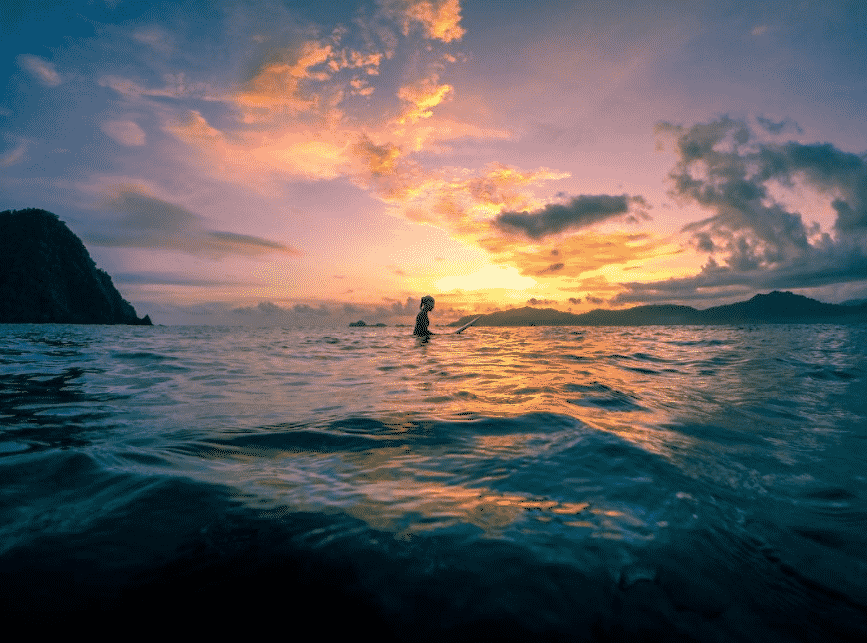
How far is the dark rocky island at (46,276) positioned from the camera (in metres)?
113

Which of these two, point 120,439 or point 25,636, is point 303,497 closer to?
point 25,636

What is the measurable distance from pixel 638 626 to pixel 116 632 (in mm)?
2494

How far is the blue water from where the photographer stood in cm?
199

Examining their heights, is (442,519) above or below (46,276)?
below

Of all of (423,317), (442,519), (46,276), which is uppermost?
→ (46,276)

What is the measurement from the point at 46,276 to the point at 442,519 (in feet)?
549

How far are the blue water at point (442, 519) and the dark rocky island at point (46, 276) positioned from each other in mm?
154393

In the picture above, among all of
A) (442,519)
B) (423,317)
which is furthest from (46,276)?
(442,519)

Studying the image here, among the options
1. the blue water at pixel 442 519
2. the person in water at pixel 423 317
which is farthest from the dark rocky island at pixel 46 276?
the blue water at pixel 442 519

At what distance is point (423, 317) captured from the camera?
25953mm

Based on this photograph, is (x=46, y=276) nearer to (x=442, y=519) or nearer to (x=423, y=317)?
(x=423, y=317)

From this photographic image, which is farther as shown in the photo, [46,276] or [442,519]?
[46,276]

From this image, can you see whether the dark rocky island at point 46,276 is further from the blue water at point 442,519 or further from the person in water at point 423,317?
the blue water at point 442,519

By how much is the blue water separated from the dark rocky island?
154 meters
